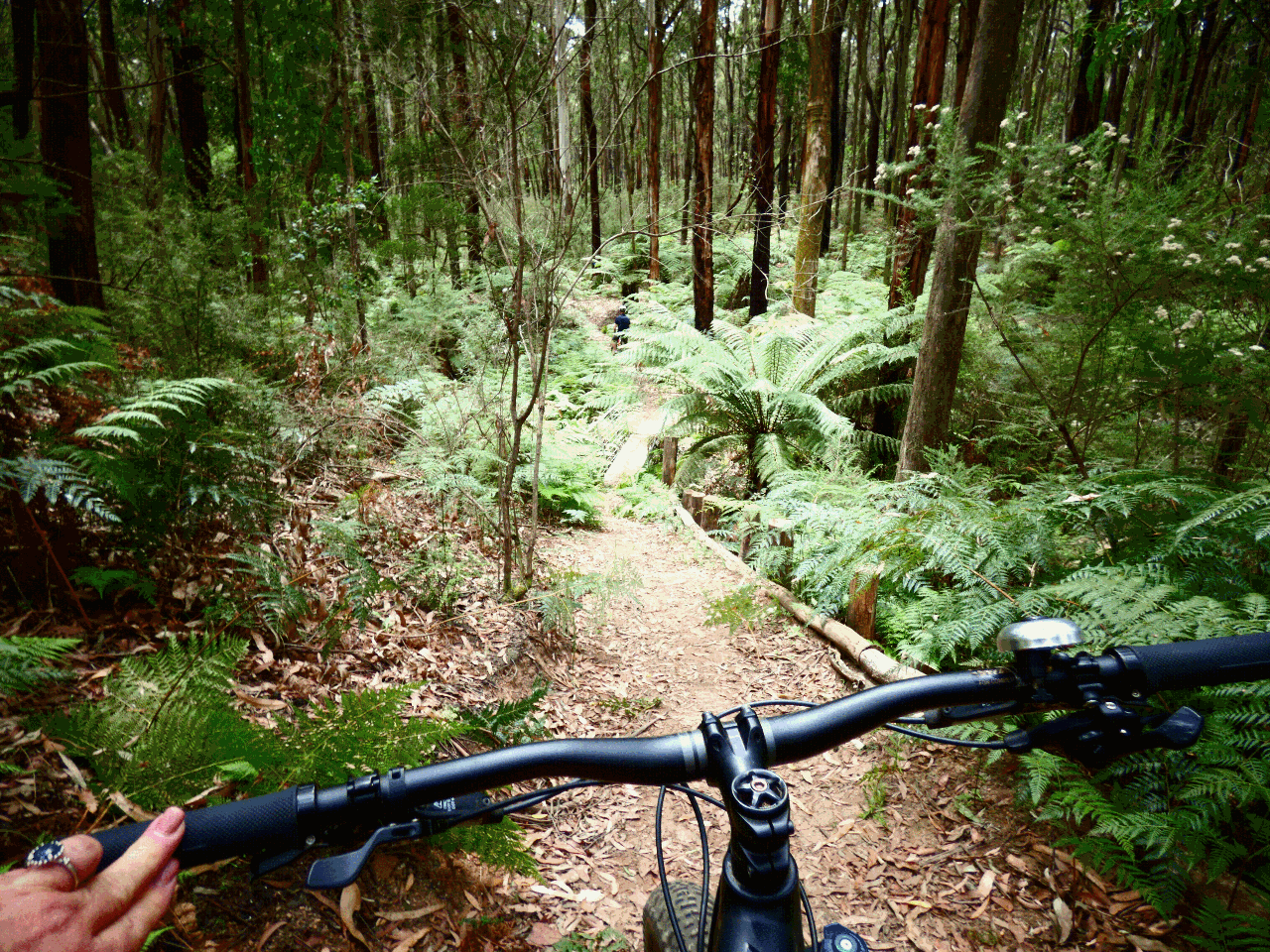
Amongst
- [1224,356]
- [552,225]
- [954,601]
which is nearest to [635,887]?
[954,601]

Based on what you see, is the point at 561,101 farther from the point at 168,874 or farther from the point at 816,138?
the point at 816,138

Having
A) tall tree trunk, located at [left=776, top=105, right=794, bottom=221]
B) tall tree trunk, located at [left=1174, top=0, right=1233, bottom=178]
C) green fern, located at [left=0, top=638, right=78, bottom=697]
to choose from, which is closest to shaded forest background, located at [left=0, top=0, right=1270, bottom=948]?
green fern, located at [left=0, top=638, right=78, bottom=697]

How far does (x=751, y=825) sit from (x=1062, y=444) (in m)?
5.69

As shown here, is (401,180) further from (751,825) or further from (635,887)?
(751,825)

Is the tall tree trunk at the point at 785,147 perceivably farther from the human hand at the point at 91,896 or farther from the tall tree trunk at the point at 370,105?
the human hand at the point at 91,896

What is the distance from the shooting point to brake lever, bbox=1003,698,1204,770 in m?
1.01

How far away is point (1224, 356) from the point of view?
3631mm

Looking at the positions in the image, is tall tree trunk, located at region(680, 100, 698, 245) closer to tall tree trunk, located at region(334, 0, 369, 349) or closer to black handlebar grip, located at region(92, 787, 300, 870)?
black handlebar grip, located at region(92, 787, 300, 870)

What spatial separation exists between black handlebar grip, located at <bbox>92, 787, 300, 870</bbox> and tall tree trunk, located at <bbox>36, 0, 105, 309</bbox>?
424cm

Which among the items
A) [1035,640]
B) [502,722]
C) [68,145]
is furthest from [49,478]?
[68,145]

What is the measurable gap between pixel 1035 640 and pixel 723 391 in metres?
6.01

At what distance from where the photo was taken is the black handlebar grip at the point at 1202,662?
3.65 ft

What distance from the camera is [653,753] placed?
40.0 inches

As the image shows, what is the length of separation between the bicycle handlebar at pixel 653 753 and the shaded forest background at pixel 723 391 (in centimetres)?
112
